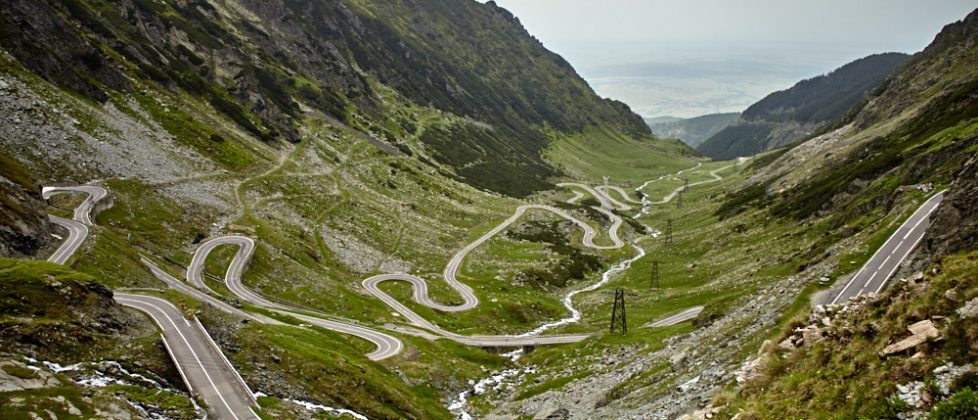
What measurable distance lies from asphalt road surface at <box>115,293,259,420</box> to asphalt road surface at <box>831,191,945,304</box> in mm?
52669

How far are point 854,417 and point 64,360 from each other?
50377 mm

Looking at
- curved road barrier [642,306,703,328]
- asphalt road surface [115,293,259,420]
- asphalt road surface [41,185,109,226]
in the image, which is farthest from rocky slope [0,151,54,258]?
curved road barrier [642,306,703,328]

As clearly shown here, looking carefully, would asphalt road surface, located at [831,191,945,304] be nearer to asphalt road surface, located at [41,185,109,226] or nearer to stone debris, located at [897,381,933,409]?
stone debris, located at [897,381,933,409]

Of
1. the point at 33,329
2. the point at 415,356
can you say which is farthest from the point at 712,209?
the point at 33,329

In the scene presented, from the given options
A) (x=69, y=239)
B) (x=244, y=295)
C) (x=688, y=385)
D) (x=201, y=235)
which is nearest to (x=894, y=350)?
(x=688, y=385)

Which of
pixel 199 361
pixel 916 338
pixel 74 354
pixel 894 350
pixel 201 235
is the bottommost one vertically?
pixel 199 361

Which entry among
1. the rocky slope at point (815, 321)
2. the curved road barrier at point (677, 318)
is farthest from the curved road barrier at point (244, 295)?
the curved road barrier at point (677, 318)

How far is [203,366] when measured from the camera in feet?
154

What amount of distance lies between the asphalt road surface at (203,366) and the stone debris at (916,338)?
42472 mm

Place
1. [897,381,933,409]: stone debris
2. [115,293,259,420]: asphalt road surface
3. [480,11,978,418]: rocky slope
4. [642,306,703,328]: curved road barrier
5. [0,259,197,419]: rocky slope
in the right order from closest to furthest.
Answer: [897,381,933,409]: stone debris < [480,11,978,418]: rocky slope < [0,259,197,419]: rocky slope < [115,293,259,420]: asphalt road surface < [642,306,703,328]: curved road barrier

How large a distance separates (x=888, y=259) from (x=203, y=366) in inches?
2720

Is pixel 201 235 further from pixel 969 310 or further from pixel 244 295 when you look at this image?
pixel 969 310

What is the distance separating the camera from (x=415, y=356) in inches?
3034

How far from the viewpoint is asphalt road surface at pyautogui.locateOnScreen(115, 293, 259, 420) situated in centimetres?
4291
